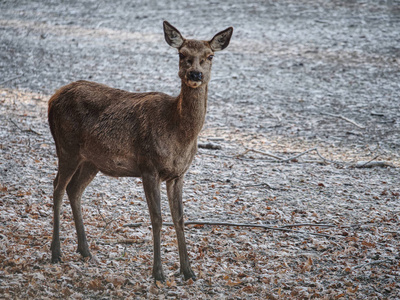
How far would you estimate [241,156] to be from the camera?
9.34 meters

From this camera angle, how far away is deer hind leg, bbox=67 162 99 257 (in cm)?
571

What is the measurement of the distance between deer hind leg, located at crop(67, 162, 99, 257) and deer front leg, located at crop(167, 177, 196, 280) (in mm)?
1065

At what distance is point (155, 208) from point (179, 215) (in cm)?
36

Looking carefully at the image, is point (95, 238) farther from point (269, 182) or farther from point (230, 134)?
point (230, 134)

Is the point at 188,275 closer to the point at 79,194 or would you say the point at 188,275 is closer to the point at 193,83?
the point at 79,194

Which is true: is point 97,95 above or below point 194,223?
above

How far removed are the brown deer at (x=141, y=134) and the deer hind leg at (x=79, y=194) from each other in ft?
0.04

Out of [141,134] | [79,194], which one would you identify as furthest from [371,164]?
[79,194]

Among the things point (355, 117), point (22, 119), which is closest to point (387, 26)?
point (355, 117)

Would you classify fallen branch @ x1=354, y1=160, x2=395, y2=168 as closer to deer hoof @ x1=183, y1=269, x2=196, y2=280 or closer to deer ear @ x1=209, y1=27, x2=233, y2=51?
deer ear @ x1=209, y1=27, x2=233, y2=51

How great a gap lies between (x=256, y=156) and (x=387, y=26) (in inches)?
374

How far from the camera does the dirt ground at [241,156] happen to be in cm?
548

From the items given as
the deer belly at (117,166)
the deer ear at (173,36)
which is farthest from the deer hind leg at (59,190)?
the deer ear at (173,36)

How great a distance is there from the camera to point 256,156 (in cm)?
938
